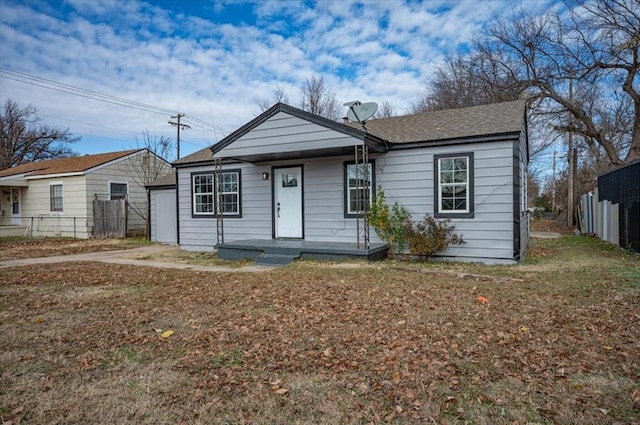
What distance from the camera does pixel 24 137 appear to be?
1344 inches

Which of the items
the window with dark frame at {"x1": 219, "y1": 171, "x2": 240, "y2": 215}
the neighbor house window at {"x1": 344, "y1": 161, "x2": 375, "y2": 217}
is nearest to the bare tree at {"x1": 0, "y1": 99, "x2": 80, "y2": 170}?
the window with dark frame at {"x1": 219, "y1": 171, "x2": 240, "y2": 215}

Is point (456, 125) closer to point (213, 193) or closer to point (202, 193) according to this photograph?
point (213, 193)

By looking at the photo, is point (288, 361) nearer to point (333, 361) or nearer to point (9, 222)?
point (333, 361)

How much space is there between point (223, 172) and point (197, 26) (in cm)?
605

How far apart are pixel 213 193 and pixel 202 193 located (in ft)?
1.69

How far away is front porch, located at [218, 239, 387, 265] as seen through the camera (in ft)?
29.9

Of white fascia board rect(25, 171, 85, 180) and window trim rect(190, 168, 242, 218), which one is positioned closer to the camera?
window trim rect(190, 168, 242, 218)

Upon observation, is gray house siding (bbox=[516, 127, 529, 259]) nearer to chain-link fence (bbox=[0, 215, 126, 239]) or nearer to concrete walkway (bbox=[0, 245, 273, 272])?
concrete walkway (bbox=[0, 245, 273, 272])

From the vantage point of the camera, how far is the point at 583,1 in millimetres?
17844

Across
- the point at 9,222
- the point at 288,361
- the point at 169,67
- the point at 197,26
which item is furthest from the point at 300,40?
the point at 9,222

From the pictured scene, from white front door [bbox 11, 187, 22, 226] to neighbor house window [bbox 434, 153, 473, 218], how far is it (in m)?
21.5

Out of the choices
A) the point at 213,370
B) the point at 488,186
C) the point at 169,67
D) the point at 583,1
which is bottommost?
the point at 213,370

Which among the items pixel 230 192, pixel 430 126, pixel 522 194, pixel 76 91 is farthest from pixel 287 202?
pixel 76 91

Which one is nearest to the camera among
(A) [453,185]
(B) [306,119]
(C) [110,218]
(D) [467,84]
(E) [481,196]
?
(E) [481,196]
